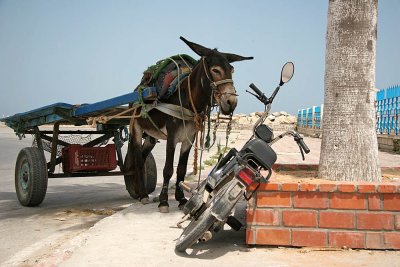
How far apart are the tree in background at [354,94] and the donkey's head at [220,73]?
3.38 feet

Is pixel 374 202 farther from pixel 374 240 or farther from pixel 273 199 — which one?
pixel 273 199

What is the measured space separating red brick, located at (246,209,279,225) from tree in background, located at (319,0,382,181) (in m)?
0.87

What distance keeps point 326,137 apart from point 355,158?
35 cm

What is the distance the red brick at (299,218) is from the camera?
147 inches

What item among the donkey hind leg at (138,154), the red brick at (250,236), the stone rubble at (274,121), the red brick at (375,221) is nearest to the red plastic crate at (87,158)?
the donkey hind leg at (138,154)

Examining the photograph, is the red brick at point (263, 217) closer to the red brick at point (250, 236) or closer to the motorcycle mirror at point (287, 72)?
the red brick at point (250, 236)

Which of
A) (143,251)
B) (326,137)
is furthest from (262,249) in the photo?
(326,137)

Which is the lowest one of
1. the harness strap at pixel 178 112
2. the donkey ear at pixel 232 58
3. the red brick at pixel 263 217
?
the red brick at pixel 263 217

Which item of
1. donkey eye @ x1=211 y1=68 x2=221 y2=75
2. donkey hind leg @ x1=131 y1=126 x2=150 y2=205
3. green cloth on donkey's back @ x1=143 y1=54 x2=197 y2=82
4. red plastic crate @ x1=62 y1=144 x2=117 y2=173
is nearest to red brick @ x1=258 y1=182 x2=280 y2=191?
donkey eye @ x1=211 y1=68 x2=221 y2=75

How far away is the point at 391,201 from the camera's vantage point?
365 cm

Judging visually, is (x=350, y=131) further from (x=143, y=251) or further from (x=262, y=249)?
(x=143, y=251)

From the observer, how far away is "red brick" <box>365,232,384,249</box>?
368 cm

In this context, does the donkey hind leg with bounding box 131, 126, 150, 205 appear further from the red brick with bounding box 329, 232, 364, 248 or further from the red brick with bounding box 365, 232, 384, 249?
the red brick with bounding box 365, 232, 384, 249

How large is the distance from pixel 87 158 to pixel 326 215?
14.7ft
